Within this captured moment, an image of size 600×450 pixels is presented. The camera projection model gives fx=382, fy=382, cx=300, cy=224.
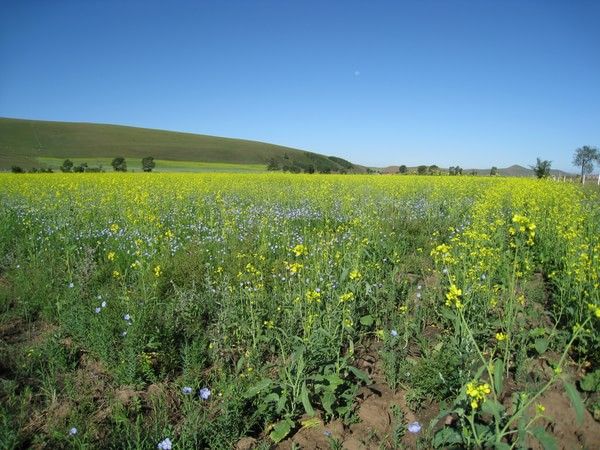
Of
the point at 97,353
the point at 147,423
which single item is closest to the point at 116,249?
the point at 97,353

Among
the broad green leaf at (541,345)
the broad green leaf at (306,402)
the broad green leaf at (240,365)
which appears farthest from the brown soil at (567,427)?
the broad green leaf at (240,365)

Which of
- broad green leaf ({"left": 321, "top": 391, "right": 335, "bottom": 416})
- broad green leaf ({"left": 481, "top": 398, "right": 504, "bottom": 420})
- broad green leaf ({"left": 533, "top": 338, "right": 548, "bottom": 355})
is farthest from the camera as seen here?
broad green leaf ({"left": 533, "top": 338, "right": 548, "bottom": 355})

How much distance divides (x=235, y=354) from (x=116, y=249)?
3.56 metres

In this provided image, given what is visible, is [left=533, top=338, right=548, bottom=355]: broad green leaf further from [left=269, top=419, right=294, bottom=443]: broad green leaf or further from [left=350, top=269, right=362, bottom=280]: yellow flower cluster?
[left=269, top=419, right=294, bottom=443]: broad green leaf

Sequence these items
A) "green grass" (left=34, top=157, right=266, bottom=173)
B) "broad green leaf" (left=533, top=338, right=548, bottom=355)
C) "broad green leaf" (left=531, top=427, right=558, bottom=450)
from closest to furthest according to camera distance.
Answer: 1. "broad green leaf" (left=531, top=427, right=558, bottom=450)
2. "broad green leaf" (left=533, top=338, right=548, bottom=355)
3. "green grass" (left=34, top=157, right=266, bottom=173)

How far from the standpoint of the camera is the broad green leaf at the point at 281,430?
7.95 feet

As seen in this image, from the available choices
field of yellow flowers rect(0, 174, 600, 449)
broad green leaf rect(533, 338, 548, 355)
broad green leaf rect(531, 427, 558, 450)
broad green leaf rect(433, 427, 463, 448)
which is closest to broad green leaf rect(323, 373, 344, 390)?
field of yellow flowers rect(0, 174, 600, 449)

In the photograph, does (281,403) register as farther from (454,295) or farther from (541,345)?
(541,345)

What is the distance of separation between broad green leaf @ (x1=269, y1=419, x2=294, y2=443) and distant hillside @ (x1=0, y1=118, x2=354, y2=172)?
2252 inches

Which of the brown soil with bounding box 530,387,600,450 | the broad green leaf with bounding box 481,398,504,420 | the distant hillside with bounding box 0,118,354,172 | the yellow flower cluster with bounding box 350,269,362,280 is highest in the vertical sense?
the distant hillside with bounding box 0,118,354,172

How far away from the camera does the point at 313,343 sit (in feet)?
9.72

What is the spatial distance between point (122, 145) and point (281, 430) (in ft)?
274

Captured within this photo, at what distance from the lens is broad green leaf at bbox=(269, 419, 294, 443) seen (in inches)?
95.3

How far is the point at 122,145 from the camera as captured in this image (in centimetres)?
7619
